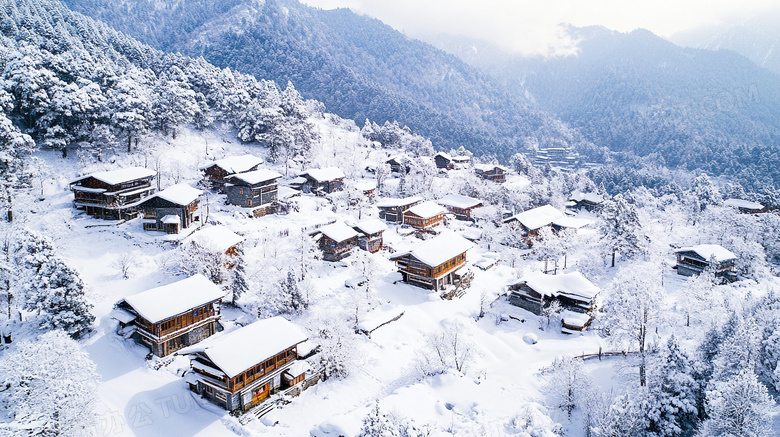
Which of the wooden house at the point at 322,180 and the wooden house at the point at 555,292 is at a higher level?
the wooden house at the point at 322,180

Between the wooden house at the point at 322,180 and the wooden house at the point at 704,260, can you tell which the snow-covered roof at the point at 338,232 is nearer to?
the wooden house at the point at 322,180

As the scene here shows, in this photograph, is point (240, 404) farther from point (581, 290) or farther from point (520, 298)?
point (581, 290)

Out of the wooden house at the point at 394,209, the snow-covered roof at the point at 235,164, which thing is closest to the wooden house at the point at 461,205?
the wooden house at the point at 394,209

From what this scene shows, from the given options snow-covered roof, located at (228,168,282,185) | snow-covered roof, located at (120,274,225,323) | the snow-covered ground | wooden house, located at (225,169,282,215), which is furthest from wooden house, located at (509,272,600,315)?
wooden house, located at (225,169,282,215)

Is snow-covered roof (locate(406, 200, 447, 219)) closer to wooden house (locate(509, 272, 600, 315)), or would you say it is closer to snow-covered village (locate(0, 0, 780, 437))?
snow-covered village (locate(0, 0, 780, 437))

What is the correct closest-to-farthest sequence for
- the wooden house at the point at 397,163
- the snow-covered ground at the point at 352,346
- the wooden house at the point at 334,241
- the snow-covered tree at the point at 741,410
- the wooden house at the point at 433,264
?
the snow-covered tree at the point at 741,410
the snow-covered ground at the point at 352,346
the wooden house at the point at 433,264
the wooden house at the point at 334,241
the wooden house at the point at 397,163

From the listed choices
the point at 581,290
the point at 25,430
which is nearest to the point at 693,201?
the point at 581,290
